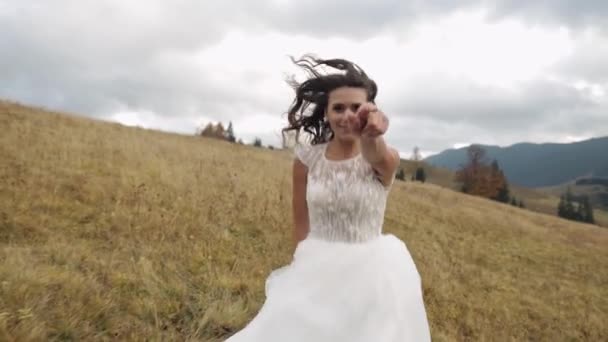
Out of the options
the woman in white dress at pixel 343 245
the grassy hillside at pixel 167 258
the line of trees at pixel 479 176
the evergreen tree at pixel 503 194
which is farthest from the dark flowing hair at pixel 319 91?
the evergreen tree at pixel 503 194

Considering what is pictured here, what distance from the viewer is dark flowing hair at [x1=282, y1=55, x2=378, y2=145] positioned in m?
3.27

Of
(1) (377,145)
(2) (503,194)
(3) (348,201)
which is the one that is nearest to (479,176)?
(2) (503,194)

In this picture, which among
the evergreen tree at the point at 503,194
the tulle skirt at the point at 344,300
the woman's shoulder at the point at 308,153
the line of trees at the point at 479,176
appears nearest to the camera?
the tulle skirt at the point at 344,300

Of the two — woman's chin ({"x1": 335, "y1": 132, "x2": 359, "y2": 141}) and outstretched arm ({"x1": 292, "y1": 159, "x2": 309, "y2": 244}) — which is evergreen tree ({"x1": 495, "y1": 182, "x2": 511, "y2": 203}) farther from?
woman's chin ({"x1": 335, "y1": 132, "x2": 359, "y2": 141})

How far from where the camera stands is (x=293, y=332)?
242cm

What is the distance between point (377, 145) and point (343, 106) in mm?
490

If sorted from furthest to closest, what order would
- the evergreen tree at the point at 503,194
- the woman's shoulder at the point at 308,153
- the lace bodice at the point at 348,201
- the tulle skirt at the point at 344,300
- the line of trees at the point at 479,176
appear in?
the evergreen tree at the point at 503,194 → the line of trees at the point at 479,176 → the woman's shoulder at the point at 308,153 → the lace bodice at the point at 348,201 → the tulle skirt at the point at 344,300

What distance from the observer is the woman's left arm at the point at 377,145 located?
246 centimetres

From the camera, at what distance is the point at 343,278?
2682 millimetres

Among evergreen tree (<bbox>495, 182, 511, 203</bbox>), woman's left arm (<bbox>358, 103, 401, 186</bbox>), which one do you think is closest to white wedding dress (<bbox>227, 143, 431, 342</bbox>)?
woman's left arm (<bbox>358, 103, 401, 186</bbox>)

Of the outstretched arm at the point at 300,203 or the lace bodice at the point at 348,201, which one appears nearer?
the lace bodice at the point at 348,201

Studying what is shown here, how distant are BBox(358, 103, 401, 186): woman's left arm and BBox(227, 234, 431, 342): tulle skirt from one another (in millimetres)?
478

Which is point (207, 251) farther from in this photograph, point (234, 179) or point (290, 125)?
point (234, 179)

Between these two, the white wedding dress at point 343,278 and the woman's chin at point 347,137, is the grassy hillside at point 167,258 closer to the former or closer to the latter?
the white wedding dress at point 343,278
